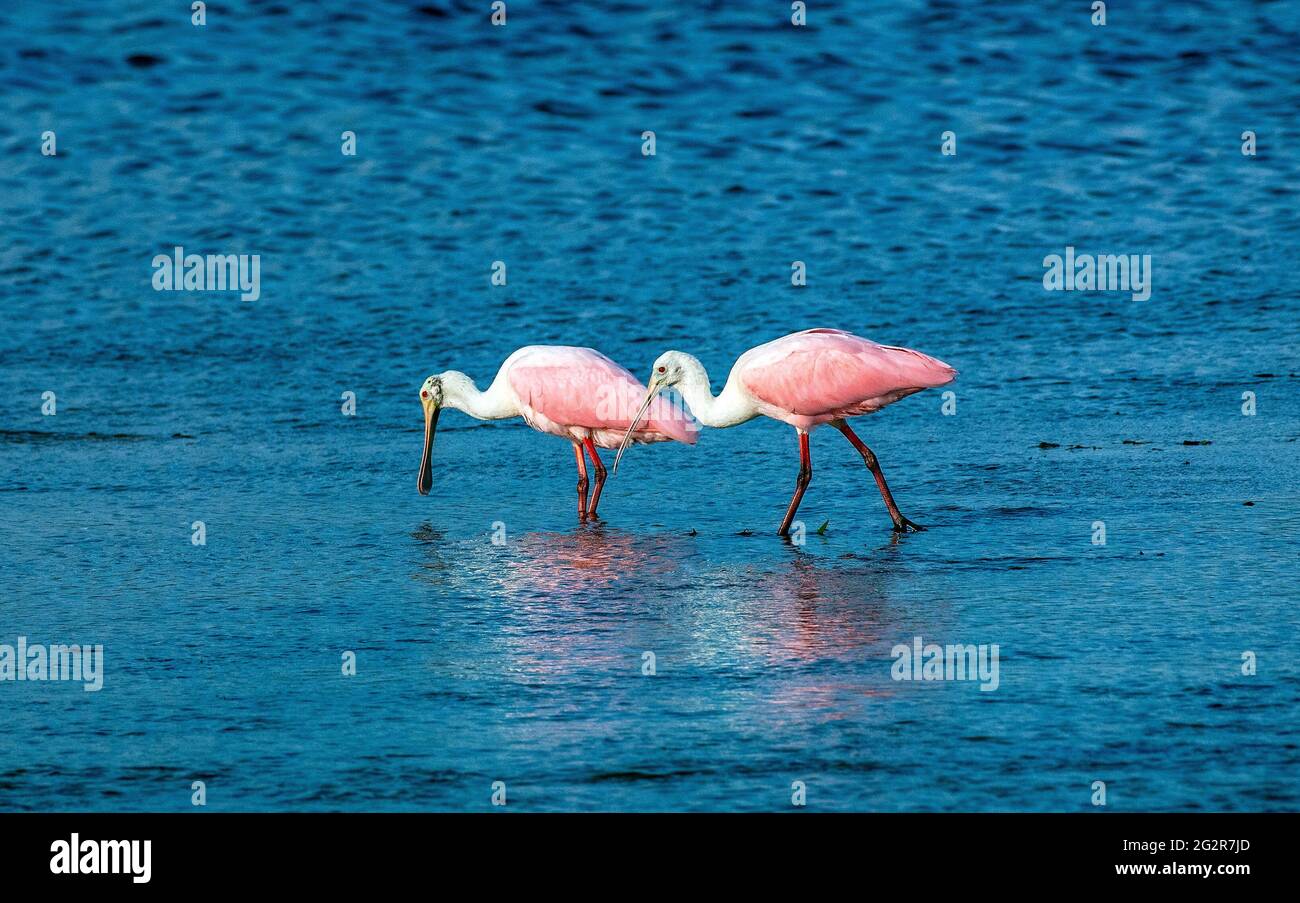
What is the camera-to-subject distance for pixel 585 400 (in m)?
9.37

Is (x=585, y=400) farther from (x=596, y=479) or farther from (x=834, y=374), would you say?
(x=834, y=374)

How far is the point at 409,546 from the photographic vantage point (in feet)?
26.1

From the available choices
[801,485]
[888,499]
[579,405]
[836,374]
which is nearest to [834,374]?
[836,374]

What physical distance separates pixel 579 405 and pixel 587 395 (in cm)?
6

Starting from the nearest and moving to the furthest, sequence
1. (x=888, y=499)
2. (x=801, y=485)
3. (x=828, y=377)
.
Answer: (x=888, y=499) → (x=801, y=485) → (x=828, y=377)

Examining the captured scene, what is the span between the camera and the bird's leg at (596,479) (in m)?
8.77

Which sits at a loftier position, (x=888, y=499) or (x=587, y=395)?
(x=587, y=395)

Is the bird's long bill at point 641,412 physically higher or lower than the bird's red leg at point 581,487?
higher

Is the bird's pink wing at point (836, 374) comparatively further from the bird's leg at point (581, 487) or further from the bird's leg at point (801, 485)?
the bird's leg at point (581, 487)

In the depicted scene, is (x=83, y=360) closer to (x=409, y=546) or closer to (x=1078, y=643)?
(x=409, y=546)

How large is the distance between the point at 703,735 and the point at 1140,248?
1016 cm

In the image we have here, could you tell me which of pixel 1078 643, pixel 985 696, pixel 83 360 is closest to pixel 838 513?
pixel 1078 643

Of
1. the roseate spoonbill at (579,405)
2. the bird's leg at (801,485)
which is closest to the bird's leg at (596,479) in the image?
the roseate spoonbill at (579,405)

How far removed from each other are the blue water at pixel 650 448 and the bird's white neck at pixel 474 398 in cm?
33
